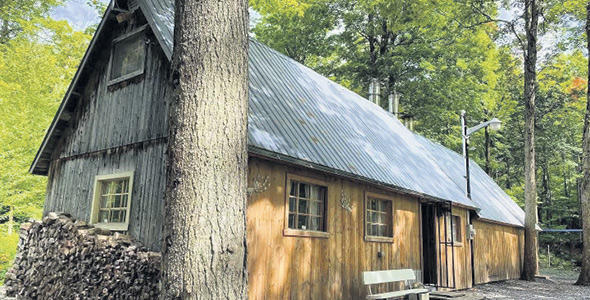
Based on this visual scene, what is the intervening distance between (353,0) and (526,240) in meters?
14.9

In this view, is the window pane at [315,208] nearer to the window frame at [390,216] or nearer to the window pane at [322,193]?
the window pane at [322,193]

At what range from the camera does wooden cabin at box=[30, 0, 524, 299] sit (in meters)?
6.91

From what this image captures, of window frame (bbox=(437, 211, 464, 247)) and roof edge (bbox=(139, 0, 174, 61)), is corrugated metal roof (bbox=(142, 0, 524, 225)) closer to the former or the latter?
roof edge (bbox=(139, 0, 174, 61))

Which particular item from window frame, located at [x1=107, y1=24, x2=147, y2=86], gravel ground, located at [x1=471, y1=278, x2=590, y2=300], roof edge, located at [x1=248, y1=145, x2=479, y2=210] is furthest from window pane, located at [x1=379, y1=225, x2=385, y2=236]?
window frame, located at [x1=107, y1=24, x2=147, y2=86]

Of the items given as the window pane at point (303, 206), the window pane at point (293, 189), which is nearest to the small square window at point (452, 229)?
the window pane at point (303, 206)

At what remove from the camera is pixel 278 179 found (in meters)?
7.12

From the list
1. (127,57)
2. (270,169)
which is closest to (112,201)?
(127,57)

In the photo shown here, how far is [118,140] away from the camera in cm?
796

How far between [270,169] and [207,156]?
3681 millimetres

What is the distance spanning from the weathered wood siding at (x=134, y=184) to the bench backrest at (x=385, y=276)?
399 centimetres

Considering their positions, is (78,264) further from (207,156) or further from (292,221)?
(207,156)

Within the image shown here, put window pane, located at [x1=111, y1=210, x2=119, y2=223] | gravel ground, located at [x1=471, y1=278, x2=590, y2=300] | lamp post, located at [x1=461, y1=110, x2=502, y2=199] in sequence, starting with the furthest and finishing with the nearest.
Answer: lamp post, located at [x1=461, y1=110, x2=502, y2=199], gravel ground, located at [x1=471, y1=278, x2=590, y2=300], window pane, located at [x1=111, y1=210, x2=119, y2=223]

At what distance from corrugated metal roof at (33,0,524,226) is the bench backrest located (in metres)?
1.85

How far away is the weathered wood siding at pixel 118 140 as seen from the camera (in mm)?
6996
